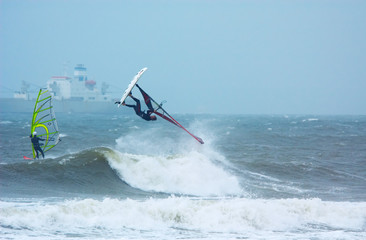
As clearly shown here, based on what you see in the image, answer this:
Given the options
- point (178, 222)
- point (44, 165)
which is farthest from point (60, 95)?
point (178, 222)

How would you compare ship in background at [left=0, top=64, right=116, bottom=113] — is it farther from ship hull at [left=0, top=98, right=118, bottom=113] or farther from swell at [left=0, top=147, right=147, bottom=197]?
swell at [left=0, top=147, right=147, bottom=197]

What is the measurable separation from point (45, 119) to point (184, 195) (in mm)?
5870

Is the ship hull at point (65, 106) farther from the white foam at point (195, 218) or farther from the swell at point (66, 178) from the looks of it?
the white foam at point (195, 218)

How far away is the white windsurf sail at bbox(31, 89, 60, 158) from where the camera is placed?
16141 millimetres

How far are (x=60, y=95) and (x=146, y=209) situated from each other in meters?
103

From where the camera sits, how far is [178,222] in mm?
10102

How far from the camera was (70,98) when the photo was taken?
10919 centimetres

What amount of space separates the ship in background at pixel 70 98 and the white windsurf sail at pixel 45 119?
90525mm

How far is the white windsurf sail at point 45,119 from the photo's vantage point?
16141mm

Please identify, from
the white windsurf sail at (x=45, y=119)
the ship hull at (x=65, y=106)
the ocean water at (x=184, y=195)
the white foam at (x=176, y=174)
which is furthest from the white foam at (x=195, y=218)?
the ship hull at (x=65, y=106)

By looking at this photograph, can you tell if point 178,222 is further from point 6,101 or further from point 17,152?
point 6,101

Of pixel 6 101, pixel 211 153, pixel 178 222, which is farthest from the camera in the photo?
pixel 6 101

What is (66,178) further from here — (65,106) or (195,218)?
(65,106)

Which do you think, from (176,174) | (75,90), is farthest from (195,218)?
(75,90)
